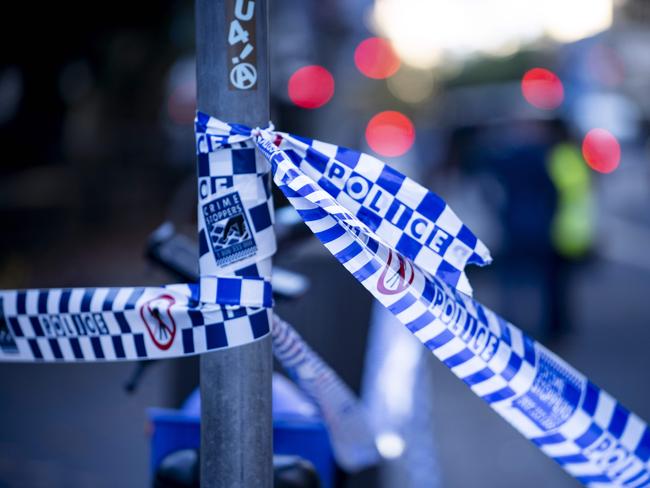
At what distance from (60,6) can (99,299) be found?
39.5ft

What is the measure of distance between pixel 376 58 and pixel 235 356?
2644 centimetres

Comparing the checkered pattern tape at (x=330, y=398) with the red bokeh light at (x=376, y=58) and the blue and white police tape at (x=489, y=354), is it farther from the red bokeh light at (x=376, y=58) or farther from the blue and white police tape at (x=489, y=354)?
the red bokeh light at (x=376, y=58)

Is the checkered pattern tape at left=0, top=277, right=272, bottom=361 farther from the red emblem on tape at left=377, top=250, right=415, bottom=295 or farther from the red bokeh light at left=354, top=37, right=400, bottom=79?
the red bokeh light at left=354, top=37, right=400, bottom=79

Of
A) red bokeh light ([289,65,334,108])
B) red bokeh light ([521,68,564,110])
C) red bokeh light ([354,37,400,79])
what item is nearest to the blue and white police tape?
red bokeh light ([521,68,564,110])

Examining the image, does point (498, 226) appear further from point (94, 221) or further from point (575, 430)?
point (94, 221)

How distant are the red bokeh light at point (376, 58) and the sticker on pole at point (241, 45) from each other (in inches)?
973

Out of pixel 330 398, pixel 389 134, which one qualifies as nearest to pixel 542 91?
pixel 389 134

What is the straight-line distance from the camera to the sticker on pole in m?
1.77

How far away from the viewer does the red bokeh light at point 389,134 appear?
20283 millimetres

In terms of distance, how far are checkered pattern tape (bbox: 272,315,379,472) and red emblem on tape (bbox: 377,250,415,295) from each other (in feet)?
1.36

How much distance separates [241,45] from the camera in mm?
1774

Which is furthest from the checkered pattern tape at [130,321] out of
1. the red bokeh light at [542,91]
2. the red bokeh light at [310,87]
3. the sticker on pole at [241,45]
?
the red bokeh light at [310,87]

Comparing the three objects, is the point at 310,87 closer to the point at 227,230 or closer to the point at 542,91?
the point at 542,91

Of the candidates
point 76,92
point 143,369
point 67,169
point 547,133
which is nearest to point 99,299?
point 143,369
